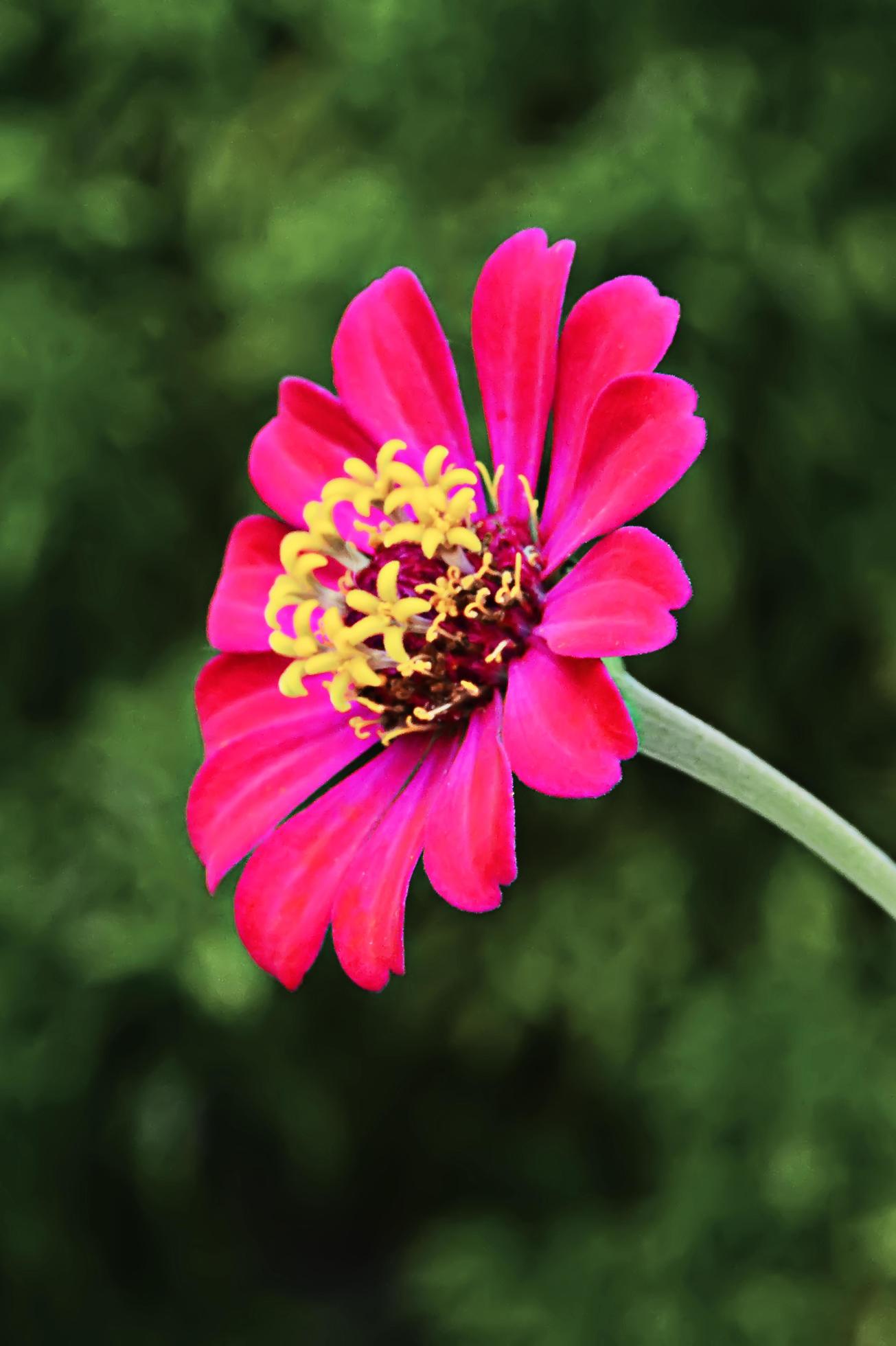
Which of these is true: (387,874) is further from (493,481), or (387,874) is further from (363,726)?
(493,481)

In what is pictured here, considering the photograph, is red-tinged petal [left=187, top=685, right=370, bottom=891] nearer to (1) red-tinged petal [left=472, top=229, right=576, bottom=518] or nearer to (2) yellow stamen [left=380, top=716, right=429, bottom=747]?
(2) yellow stamen [left=380, top=716, right=429, bottom=747]

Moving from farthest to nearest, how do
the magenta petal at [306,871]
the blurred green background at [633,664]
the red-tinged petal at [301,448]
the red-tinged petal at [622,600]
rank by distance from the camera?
1. the blurred green background at [633,664]
2. the red-tinged petal at [301,448]
3. the magenta petal at [306,871]
4. the red-tinged petal at [622,600]

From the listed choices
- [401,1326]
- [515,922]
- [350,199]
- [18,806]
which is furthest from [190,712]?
[401,1326]

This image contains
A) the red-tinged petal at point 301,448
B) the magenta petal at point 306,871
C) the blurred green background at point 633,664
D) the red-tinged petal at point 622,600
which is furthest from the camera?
the blurred green background at point 633,664

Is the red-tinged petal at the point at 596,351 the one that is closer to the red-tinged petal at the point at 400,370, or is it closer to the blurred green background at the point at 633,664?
the red-tinged petal at the point at 400,370

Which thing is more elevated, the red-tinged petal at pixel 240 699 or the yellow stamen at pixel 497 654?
the red-tinged petal at pixel 240 699

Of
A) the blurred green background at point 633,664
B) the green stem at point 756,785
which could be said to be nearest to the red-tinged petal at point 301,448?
the green stem at point 756,785

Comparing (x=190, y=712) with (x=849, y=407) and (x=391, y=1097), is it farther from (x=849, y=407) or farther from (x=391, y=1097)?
(x=849, y=407)
